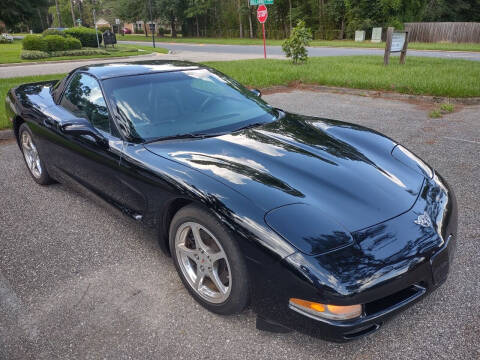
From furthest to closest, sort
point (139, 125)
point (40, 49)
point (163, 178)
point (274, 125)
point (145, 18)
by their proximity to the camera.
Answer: point (145, 18)
point (40, 49)
point (274, 125)
point (139, 125)
point (163, 178)

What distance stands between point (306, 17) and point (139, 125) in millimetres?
40380

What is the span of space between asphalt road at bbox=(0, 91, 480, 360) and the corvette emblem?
0.54 metres

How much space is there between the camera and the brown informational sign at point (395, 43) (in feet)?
37.8

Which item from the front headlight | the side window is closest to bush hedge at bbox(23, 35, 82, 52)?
the side window

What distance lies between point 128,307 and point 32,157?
109 inches

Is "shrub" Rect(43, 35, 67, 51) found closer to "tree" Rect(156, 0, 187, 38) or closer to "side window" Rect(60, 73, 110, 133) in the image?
"side window" Rect(60, 73, 110, 133)

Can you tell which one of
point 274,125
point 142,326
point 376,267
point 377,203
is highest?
point 274,125

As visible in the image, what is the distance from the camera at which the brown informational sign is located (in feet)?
37.8

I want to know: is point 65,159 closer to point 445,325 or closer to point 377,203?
point 377,203

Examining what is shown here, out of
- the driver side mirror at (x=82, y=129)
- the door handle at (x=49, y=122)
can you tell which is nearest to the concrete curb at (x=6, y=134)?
the door handle at (x=49, y=122)

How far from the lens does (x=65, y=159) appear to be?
3543 millimetres

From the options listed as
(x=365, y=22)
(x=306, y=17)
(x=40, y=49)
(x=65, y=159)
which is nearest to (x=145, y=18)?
(x=306, y=17)

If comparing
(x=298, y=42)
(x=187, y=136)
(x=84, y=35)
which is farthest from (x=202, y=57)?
(x=187, y=136)

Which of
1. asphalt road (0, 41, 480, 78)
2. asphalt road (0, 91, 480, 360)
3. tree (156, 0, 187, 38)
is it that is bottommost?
asphalt road (0, 91, 480, 360)
